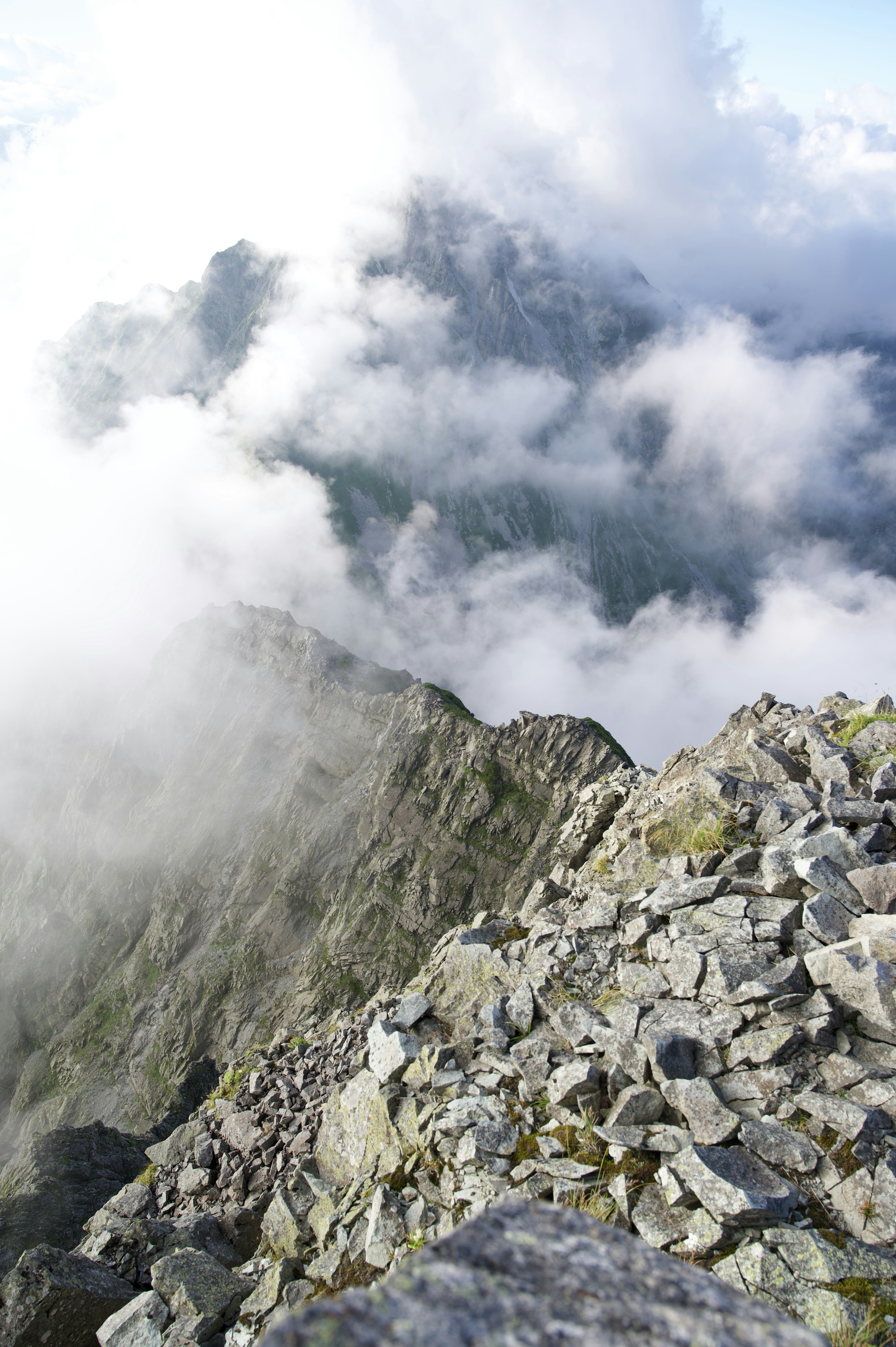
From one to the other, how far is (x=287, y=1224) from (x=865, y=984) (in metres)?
11.6

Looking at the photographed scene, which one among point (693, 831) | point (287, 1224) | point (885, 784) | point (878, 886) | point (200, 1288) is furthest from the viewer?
point (693, 831)

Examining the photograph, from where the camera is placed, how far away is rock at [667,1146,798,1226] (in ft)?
25.1

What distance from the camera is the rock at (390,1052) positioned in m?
13.1

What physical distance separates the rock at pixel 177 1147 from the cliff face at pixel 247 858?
271 feet

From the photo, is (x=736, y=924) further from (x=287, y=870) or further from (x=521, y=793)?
(x=287, y=870)

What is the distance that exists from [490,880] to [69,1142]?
95316mm

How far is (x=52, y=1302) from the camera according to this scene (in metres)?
12.4

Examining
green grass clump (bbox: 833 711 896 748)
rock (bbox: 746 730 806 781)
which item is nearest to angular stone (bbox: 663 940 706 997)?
rock (bbox: 746 730 806 781)

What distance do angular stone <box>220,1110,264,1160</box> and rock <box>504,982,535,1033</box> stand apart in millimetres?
9690

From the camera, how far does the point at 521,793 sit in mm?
125125

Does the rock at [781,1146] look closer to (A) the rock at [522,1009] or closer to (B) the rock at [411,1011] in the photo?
(A) the rock at [522,1009]

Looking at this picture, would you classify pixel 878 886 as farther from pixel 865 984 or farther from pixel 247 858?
pixel 247 858

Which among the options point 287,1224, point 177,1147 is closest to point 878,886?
point 287,1224

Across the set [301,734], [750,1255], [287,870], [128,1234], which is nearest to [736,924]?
[750,1255]
